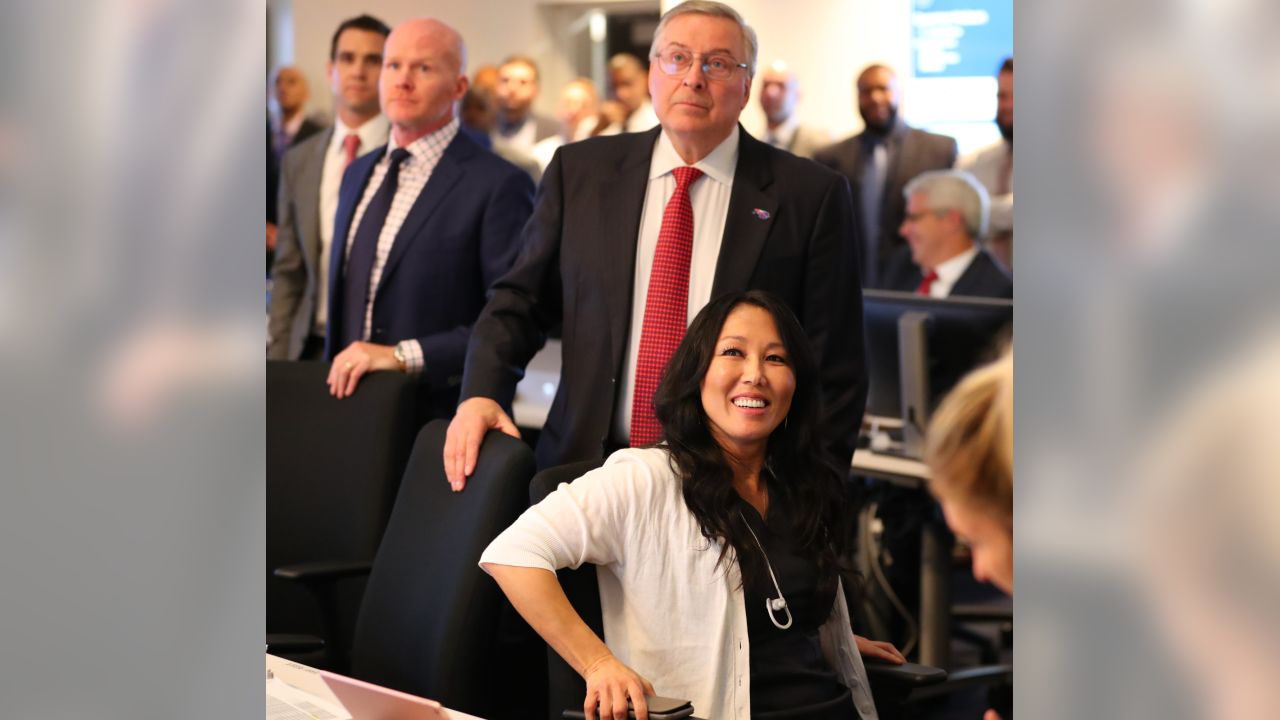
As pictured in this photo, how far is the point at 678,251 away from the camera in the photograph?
2420 mm

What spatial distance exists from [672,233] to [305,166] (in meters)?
1.81

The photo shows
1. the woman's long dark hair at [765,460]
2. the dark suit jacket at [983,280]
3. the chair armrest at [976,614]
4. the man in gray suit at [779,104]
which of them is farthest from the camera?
the man in gray suit at [779,104]

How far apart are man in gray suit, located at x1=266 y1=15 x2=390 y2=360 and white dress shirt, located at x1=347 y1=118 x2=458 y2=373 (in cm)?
26

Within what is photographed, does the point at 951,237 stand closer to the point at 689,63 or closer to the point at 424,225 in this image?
the point at 424,225

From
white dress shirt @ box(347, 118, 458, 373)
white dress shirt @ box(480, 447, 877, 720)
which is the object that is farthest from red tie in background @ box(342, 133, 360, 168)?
white dress shirt @ box(480, 447, 877, 720)

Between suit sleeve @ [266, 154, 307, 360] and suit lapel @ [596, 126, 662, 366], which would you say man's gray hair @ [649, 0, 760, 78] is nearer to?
suit lapel @ [596, 126, 662, 366]

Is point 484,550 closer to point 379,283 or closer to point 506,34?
point 379,283

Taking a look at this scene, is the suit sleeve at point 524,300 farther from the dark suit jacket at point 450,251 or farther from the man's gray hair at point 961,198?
the man's gray hair at point 961,198

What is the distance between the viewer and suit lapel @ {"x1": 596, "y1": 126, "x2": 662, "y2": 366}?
2424mm

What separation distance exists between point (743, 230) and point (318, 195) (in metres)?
1.77

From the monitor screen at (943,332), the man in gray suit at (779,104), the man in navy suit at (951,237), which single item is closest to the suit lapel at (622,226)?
the monitor screen at (943,332)

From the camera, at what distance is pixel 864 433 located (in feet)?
13.7

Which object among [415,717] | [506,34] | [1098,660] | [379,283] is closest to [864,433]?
[379,283]

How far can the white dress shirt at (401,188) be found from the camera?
3203 mm
